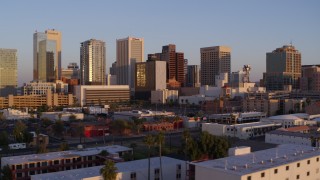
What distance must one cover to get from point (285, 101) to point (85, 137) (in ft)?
119

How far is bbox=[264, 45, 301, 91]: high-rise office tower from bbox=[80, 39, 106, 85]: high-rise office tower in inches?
2251

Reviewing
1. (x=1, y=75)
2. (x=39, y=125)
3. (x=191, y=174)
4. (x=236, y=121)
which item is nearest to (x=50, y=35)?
(x=1, y=75)

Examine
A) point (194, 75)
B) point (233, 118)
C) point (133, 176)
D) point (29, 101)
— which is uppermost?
Result: point (194, 75)

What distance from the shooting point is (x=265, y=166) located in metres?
15.0

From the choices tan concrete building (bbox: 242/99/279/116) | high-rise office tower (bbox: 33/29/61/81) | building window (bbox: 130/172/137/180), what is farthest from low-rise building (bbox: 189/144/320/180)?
high-rise office tower (bbox: 33/29/61/81)

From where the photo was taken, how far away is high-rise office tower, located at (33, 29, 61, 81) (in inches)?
5782

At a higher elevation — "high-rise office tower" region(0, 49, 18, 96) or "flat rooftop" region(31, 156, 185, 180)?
"high-rise office tower" region(0, 49, 18, 96)

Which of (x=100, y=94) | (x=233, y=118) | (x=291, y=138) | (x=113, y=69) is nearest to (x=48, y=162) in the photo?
(x=291, y=138)

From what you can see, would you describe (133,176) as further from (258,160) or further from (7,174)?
(7,174)

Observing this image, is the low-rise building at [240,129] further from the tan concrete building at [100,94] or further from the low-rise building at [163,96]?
the tan concrete building at [100,94]

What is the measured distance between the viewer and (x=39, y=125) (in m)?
49.0

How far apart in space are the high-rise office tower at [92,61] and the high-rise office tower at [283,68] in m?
57.2

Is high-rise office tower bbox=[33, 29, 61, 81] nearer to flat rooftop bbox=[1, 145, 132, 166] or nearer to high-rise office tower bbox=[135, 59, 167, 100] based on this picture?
high-rise office tower bbox=[135, 59, 167, 100]

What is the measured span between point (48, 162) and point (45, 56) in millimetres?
132691
